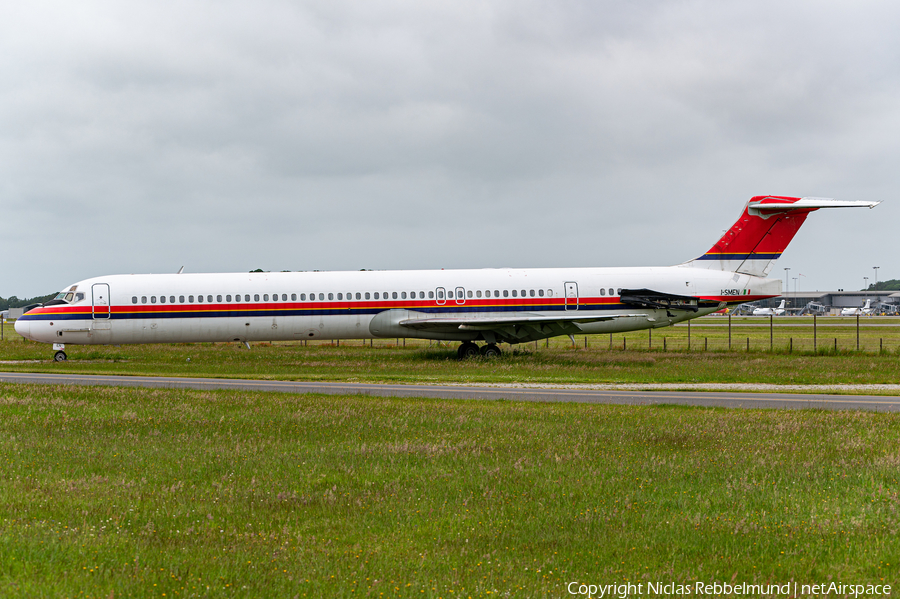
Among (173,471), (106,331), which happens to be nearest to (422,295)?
(106,331)

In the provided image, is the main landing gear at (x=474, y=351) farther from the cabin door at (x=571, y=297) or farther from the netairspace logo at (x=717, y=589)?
the netairspace logo at (x=717, y=589)

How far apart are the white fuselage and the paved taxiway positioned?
275 inches

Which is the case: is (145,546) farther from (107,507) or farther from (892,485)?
(892,485)

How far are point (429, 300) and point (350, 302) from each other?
11.5 feet

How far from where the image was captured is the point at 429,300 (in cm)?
3369

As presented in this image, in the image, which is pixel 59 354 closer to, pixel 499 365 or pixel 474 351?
pixel 474 351

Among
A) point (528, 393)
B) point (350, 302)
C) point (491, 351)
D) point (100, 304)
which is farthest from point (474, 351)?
point (100, 304)

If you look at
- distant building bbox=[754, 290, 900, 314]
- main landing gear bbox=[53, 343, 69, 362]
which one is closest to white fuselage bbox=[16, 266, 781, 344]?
main landing gear bbox=[53, 343, 69, 362]

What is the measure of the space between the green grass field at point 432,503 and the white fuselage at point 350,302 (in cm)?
1692

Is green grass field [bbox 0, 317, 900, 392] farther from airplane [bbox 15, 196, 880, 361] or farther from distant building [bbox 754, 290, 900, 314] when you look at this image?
distant building [bbox 754, 290, 900, 314]

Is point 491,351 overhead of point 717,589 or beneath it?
overhead

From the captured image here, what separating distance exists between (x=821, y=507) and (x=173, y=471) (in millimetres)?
8639

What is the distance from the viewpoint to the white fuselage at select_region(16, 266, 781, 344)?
32188mm

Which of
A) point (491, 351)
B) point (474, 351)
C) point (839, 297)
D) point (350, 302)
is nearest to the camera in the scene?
point (350, 302)
